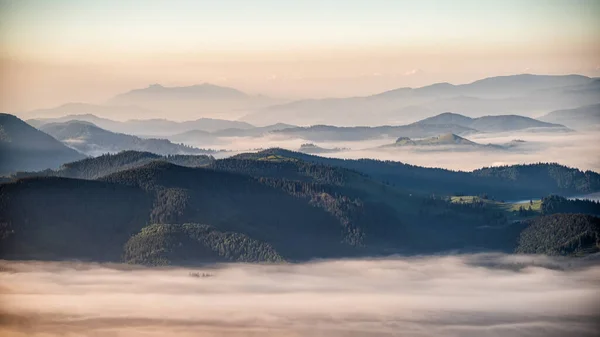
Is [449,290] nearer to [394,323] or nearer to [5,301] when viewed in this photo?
[394,323]

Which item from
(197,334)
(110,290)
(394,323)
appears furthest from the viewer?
(110,290)

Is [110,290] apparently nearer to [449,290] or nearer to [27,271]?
[27,271]

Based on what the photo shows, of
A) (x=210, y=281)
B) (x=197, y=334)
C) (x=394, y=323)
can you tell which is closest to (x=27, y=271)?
(x=210, y=281)

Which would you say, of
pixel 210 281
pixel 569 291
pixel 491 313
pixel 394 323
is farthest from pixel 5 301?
pixel 569 291

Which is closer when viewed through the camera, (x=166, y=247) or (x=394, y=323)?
(x=394, y=323)

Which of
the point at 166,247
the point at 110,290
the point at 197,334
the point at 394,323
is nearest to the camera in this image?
the point at 197,334

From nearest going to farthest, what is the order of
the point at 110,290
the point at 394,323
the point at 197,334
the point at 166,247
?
the point at 197,334 < the point at 394,323 < the point at 110,290 < the point at 166,247

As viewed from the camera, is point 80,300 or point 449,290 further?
point 449,290

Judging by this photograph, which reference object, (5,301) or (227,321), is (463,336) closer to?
(227,321)

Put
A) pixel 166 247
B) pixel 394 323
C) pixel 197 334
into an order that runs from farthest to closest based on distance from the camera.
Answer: pixel 166 247 < pixel 394 323 < pixel 197 334
